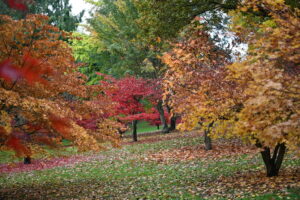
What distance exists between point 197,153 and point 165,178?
531 centimetres

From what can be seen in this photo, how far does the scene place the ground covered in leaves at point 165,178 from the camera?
8.53 m

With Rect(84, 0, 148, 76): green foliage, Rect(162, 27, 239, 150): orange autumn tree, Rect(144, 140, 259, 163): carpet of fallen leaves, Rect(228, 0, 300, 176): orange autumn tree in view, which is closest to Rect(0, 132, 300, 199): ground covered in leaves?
Rect(144, 140, 259, 163): carpet of fallen leaves

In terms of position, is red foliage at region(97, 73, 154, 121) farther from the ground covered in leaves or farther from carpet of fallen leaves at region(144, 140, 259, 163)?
the ground covered in leaves

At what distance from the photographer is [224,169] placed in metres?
11.7

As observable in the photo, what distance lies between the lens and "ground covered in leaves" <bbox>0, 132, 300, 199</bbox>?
8.53 metres

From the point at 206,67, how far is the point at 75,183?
20.6 feet

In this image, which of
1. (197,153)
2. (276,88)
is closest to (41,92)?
(276,88)

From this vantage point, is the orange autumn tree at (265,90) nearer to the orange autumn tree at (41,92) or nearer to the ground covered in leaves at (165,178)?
the ground covered in leaves at (165,178)

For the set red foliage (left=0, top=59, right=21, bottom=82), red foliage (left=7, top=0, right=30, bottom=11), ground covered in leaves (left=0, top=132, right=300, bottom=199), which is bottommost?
ground covered in leaves (left=0, top=132, right=300, bottom=199)

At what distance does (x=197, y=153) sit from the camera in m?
16.4

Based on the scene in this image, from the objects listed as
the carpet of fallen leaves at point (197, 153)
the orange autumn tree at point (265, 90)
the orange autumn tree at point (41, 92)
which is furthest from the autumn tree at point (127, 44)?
the orange autumn tree at point (265, 90)

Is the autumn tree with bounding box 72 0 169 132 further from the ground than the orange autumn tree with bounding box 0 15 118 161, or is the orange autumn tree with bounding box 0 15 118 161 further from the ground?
the autumn tree with bounding box 72 0 169 132

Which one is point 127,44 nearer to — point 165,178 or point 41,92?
point 165,178

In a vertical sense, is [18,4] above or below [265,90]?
above
